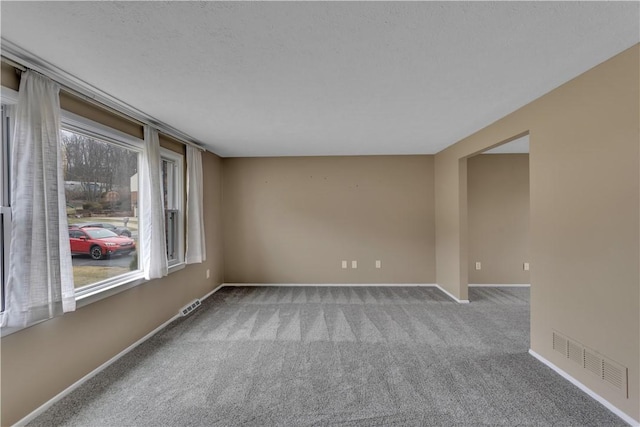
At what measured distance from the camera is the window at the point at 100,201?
2.12 m

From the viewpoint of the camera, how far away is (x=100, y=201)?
2400 mm

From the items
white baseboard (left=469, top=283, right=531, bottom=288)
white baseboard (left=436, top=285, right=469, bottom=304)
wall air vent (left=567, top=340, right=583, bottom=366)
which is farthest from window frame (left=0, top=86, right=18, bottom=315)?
white baseboard (left=469, top=283, right=531, bottom=288)

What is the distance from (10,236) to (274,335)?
224 centimetres

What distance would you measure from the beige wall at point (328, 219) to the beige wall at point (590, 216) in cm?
225

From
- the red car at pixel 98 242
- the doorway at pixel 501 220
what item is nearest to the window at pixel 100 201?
the red car at pixel 98 242

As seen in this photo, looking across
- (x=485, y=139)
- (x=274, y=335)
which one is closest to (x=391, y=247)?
(x=485, y=139)

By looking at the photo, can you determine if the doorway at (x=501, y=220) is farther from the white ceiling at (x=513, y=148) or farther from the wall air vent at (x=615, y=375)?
the wall air vent at (x=615, y=375)

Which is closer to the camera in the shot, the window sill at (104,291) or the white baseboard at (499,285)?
the window sill at (104,291)

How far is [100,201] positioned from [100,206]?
5 cm

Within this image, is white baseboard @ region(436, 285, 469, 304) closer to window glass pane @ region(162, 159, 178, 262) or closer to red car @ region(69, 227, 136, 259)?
window glass pane @ region(162, 159, 178, 262)

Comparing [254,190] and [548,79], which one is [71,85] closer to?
[254,190]

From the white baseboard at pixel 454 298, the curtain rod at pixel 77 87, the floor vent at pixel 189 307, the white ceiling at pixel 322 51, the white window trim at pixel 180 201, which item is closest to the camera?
the white ceiling at pixel 322 51

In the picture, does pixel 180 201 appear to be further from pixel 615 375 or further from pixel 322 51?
pixel 615 375

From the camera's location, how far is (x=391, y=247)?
468 centimetres
